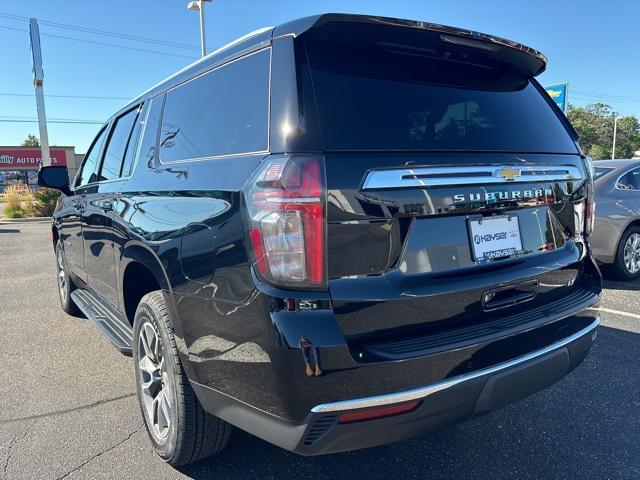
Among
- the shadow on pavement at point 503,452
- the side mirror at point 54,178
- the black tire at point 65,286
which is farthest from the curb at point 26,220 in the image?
the shadow on pavement at point 503,452

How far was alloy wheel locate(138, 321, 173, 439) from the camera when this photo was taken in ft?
7.98

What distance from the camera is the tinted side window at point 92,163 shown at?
13.5 feet

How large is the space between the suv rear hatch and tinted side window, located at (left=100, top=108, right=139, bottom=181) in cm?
194

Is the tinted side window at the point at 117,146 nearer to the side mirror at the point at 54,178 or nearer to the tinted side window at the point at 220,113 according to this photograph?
the tinted side window at the point at 220,113

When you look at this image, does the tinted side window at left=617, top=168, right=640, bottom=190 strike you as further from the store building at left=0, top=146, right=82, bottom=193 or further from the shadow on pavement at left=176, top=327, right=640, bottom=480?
the store building at left=0, top=146, right=82, bottom=193

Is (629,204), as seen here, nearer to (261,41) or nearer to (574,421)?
(574,421)

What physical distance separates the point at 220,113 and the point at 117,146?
171 centimetres

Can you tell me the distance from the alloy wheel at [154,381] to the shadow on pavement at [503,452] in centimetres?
29

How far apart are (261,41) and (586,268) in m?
1.91

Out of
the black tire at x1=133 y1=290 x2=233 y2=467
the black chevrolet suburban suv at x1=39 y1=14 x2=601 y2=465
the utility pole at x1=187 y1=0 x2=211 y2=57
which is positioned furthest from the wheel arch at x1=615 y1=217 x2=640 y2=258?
the utility pole at x1=187 y1=0 x2=211 y2=57

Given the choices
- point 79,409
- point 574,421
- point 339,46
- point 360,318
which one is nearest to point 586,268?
point 574,421

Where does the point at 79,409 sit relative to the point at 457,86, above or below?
below

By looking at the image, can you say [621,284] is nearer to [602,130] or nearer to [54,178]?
[54,178]

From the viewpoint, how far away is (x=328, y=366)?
1.63 meters
